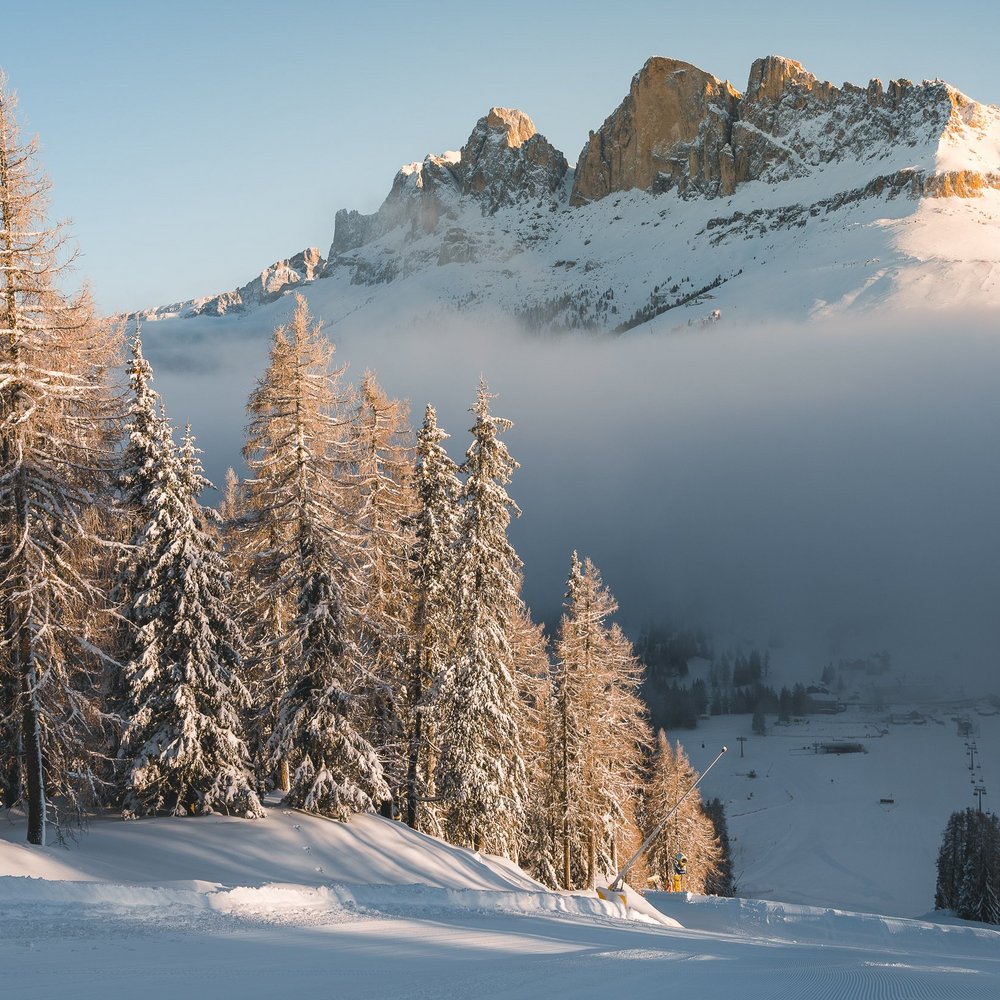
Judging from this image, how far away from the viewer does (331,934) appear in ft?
45.2

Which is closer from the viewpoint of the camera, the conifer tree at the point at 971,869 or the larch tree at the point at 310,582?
the larch tree at the point at 310,582

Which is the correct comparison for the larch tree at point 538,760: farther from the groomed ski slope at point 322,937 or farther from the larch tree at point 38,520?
the larch tree at point 38,520

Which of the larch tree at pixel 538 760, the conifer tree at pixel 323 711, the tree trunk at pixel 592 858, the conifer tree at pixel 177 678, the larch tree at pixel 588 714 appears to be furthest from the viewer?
the tree trunk at pixel 592 858

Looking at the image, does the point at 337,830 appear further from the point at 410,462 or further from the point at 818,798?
the point at 818,798

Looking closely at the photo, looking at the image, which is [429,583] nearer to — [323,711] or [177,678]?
[323,711]

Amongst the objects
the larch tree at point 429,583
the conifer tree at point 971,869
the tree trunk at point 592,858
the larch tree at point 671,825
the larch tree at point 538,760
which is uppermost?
the larch tree at point 429,583

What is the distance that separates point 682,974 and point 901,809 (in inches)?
5216

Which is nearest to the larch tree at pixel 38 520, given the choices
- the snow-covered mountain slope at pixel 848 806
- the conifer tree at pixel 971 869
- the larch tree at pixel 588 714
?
the larch tree at pixel 588 714

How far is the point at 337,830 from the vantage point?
80.3 ft

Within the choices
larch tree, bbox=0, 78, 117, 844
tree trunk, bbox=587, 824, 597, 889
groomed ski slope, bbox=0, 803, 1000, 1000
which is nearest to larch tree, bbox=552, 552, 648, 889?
tree trunk, bbox=587, 824, 597, 889

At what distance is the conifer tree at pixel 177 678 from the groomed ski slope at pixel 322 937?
38.4 inches

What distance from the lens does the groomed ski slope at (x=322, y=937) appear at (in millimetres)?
10477

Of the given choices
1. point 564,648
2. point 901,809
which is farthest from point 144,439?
point 901,809

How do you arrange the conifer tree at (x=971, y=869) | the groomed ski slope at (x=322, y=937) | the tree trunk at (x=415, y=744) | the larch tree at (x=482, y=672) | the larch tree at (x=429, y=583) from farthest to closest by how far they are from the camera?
1. the conifer tree at (x=971, y=869)
2. the tree trunk at (x=415, y=744)
3. the larch tree at (x=429, y=583)
4. the larch tree at (x=482, y=672)
5. the groomed ski slope at (x=322, y=937)
